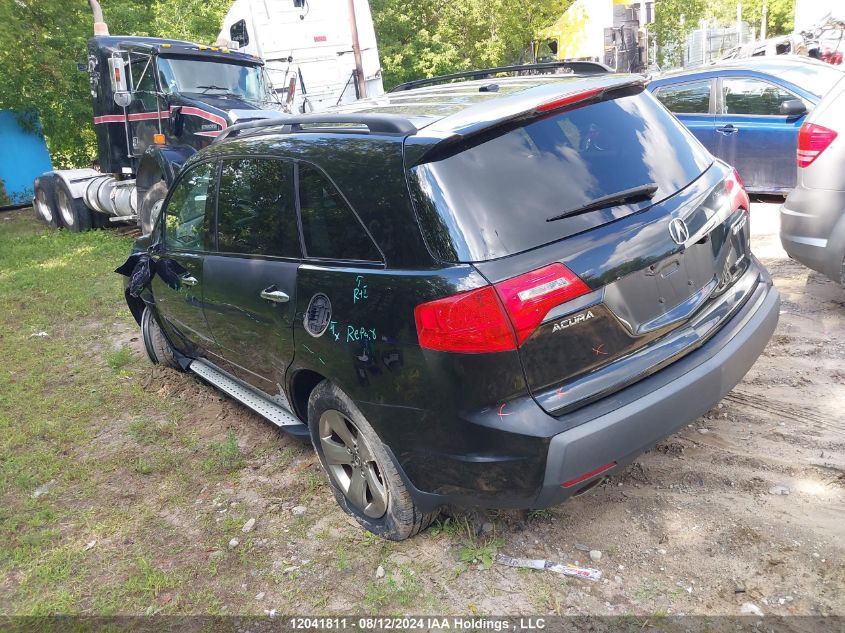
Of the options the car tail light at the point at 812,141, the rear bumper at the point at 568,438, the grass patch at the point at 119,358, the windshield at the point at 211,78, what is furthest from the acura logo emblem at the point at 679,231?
the windshield at the point at 211,78

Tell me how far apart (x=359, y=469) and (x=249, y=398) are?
114 cm

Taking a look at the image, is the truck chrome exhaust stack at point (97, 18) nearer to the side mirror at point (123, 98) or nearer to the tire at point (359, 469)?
the side mirror at point (123, 98)

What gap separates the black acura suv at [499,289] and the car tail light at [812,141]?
1914mm

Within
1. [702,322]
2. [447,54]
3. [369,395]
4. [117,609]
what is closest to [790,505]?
[702,322]

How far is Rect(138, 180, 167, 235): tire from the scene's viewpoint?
9.65 metres

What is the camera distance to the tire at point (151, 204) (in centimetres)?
965

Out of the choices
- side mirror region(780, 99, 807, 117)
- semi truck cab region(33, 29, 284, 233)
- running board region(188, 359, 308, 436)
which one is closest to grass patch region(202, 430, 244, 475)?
running board region(188, 359, 308, 436)

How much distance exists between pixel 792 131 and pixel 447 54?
16.6 m

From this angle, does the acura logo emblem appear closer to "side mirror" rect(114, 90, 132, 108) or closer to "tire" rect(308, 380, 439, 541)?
"tire" rect(308, 380, 439, 541)

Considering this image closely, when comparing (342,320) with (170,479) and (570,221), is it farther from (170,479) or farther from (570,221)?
(170,479)

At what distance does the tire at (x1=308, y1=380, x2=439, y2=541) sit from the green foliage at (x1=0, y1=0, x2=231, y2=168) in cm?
1525

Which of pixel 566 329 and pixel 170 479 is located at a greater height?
pixel 566 329

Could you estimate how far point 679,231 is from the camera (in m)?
2.84

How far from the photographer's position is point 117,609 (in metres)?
3.13
